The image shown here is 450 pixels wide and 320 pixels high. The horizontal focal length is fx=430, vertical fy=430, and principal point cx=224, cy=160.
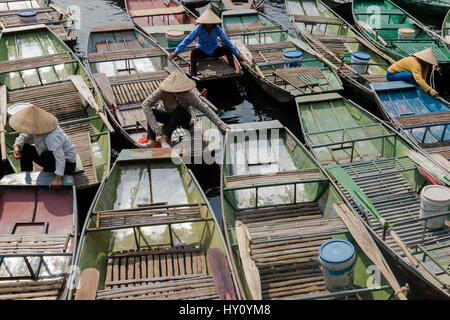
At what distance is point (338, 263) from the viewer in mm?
5562

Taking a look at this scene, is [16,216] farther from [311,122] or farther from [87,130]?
[311,122]

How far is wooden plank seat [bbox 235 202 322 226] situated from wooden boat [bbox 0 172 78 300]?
9.64 ft

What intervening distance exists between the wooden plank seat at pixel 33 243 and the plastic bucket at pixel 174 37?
857 cm

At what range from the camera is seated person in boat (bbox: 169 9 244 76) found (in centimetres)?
1209

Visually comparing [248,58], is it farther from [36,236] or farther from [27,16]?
[27,16]

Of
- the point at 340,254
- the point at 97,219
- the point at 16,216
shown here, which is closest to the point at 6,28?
the point at 16,216

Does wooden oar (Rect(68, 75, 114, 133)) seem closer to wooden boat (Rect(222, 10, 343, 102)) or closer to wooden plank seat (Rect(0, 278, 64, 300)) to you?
wooden plank seat (Rect(0, 278, 64, 300))

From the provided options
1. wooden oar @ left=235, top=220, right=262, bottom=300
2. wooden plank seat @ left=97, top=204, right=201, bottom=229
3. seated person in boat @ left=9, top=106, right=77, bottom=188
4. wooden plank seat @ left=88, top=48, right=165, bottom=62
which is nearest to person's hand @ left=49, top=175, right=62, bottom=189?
seated person in boat @ left=9, top=106, right=77, bottom=188

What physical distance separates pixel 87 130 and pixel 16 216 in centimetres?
286

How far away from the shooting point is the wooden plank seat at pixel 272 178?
25.0 ft

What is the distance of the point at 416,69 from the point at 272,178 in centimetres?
562

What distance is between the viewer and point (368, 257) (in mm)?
6145

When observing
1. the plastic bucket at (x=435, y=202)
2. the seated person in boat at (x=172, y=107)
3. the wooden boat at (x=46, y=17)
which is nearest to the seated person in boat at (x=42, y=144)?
the seated person in boat at (x=172, y=107)

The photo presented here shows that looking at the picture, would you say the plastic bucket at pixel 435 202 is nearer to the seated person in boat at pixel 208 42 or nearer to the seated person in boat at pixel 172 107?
the seated person in boat at pixel 172 107
